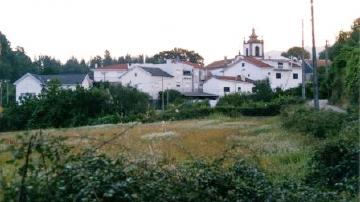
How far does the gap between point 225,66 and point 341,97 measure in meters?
49.6

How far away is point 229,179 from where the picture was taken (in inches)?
271

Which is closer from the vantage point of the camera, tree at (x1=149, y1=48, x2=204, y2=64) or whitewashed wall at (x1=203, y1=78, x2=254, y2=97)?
whitewashed wall at (x1=203, y1=78, x2=254, y2=97)

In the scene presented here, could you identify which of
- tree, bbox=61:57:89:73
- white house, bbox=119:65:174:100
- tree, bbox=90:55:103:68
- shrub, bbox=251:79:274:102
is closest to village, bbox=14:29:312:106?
white house, bbox=119:65:174:100

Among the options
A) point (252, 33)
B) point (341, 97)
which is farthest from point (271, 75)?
point (341, 97)

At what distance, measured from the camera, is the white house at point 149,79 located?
70188 millimetres

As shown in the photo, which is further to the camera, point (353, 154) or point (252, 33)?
point (252, 33)

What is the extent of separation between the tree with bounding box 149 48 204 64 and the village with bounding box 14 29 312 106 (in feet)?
28.3

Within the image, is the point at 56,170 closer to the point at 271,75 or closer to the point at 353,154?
the point at 353,154

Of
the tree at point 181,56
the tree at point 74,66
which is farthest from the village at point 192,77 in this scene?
the tree at point 74,66

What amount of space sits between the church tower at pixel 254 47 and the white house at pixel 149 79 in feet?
78.0

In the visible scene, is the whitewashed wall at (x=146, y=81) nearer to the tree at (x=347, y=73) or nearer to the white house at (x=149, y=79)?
the white house at (x=149, y=79)

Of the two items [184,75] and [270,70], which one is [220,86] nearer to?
[184,75]

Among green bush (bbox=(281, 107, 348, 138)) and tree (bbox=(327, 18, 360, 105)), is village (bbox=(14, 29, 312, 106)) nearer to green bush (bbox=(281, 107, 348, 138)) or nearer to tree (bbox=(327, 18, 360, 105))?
tree (bbox=(327, 18, 360, 105))

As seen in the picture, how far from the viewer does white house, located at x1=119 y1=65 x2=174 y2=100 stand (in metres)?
70.2
